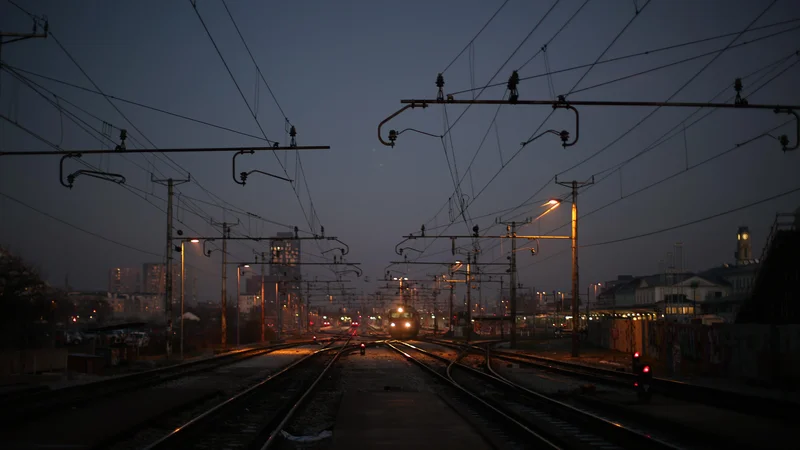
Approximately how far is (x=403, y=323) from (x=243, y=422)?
6728 cm

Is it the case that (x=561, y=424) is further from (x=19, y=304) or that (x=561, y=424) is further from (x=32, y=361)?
(x=19, y=304)

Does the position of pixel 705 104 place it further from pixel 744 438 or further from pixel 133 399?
pixel 133 399

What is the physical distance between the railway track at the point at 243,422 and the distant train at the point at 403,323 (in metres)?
57.8

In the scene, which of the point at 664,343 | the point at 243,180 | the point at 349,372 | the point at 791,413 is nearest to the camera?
the point at 791,413

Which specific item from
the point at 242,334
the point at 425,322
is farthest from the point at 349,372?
the point at 425,322

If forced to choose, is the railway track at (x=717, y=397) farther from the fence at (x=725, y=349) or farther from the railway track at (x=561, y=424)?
the fence at (x=725, y=349)

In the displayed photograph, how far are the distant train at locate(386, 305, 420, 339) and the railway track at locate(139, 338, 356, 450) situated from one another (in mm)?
57817

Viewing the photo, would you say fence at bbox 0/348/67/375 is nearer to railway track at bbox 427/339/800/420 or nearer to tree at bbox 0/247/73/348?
tree at bbox 0/247/73/348

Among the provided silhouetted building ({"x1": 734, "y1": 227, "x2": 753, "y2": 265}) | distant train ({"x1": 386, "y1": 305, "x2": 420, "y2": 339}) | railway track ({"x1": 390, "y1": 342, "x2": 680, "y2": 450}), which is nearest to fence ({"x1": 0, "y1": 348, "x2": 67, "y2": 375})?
railway track ({"x1": 390, "y1": 342, "x2": 680, "y2": 450})

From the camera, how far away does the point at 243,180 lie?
1106 inches

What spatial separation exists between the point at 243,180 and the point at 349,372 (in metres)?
11.1

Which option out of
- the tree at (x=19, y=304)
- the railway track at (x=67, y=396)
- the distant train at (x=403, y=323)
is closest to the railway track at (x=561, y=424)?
the railway track at (x=67, y=396)

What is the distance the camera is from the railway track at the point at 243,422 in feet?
46.1

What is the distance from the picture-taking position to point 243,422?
17484 millimetres
